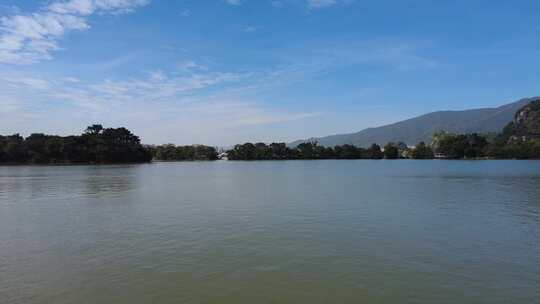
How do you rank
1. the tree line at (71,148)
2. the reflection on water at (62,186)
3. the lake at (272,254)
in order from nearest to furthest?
the lake at (272,254), the reflection on water at (62,186), the tree line at (71,148)

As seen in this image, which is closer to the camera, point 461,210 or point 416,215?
point 416,215

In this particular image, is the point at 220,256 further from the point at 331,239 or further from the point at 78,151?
the point at 78,151

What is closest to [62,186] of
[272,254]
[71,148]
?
[272,254]

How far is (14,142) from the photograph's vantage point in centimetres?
14138

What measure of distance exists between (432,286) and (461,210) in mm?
18194

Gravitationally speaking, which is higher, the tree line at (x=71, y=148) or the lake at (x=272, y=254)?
the tree line at (x=71, y=148)

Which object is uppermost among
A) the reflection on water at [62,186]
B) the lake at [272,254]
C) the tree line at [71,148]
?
the tree line at [71,148]

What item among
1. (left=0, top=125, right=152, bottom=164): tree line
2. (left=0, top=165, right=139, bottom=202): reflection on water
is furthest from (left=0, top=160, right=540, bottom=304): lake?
(left=0, top=125, right=152, bottom=164): tree line

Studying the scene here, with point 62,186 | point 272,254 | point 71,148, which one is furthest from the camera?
point 71,148

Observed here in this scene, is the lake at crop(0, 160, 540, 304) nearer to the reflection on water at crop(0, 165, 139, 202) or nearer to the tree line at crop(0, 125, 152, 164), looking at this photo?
the reflection on water at crop(0, 165, 139, 202)

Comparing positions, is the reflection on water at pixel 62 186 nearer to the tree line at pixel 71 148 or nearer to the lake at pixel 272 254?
the lake at pixel 272 254

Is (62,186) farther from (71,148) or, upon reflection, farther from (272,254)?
(71,148)

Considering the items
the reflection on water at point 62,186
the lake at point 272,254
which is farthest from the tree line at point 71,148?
the lake at point 272,254

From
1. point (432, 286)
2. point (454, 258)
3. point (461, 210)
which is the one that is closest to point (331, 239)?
point (454, 258)
